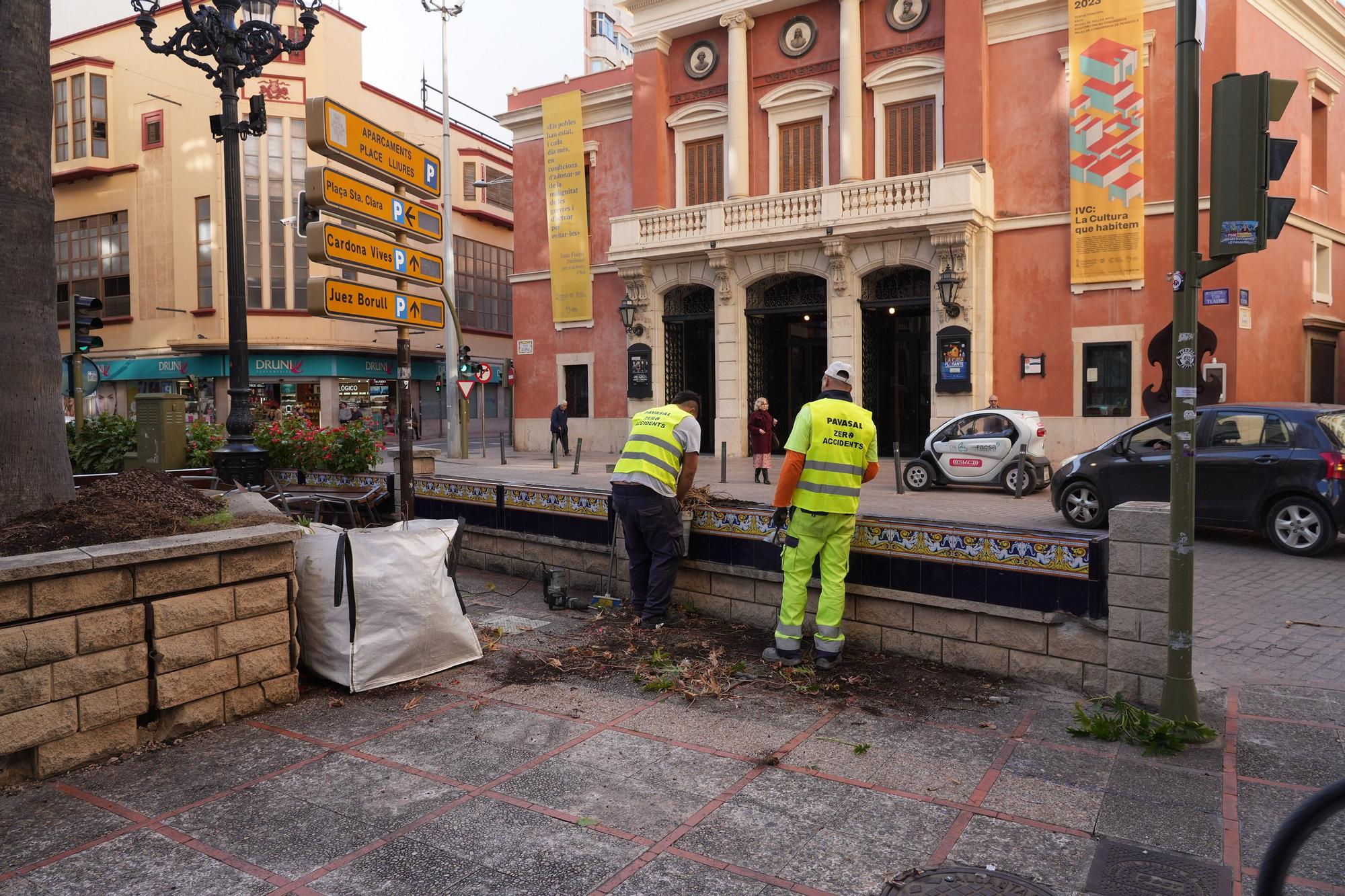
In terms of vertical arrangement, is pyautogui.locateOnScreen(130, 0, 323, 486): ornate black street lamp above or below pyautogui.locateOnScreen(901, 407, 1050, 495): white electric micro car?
above

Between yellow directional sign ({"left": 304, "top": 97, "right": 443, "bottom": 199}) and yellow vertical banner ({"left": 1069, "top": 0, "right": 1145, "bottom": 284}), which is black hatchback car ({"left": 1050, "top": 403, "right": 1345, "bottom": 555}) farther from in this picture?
yellow vertical banner ({"left": 1069, "top": 0, "right": 1145, "bottom": 284})

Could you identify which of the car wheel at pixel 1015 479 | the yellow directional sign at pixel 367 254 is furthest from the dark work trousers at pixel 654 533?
the car wheel at pixel 1015 479

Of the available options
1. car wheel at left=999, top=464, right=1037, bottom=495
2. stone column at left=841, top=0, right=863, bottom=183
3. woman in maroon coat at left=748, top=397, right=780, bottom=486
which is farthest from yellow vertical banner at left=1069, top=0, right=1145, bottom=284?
woman in maroon coat at left=748, top=397, right=780, bottom=486

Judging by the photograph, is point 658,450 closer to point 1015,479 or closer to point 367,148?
point 367,148

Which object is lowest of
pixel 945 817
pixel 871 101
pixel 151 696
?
pixel 945 817

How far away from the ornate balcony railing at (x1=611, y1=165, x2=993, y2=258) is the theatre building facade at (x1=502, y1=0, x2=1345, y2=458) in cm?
6

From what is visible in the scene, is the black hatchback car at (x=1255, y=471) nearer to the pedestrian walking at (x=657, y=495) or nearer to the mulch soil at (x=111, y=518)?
the pedestrian walking at (x=657, y=495)

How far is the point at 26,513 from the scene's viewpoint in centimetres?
505

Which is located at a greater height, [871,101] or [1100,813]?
[871,101]

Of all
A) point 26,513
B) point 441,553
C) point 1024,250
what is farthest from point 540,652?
point 1024,250

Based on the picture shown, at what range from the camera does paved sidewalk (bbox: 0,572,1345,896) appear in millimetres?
3244

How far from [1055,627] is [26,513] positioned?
18.6 feet

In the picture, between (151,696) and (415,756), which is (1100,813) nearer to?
(415,756)

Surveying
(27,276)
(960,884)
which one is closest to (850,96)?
(27,276)
